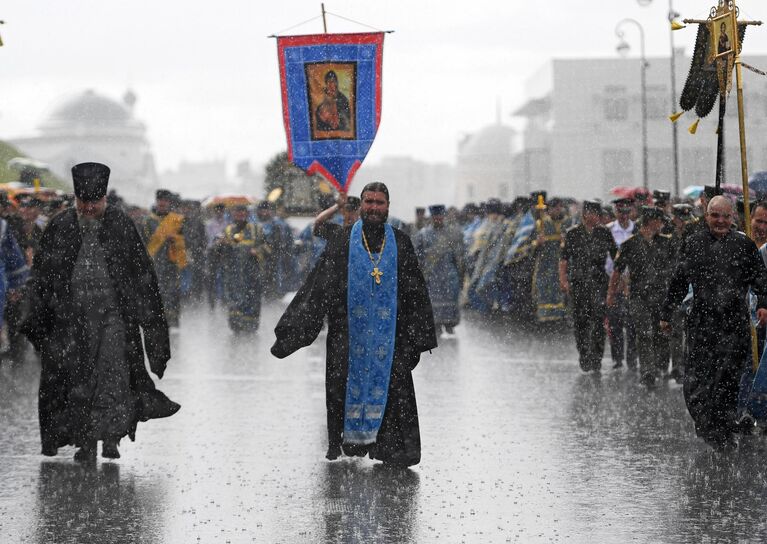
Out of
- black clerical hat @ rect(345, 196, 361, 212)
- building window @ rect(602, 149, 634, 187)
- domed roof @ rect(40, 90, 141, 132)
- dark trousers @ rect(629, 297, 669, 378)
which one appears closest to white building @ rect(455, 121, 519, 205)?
building window @ rect(602, 149, 634, 187)

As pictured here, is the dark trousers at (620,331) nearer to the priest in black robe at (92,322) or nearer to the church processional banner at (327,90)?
the church processional banner at (327,90)

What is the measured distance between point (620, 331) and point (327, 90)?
454cm

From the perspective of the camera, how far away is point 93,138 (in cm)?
12975

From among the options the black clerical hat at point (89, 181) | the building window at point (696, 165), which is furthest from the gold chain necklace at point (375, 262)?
the building window at point (696, 165)

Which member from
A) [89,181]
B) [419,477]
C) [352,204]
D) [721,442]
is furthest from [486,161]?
[419,477]

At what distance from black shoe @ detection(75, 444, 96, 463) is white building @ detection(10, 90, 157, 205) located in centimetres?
11739

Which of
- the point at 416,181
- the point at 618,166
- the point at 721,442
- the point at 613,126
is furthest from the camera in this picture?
the point at 416,181

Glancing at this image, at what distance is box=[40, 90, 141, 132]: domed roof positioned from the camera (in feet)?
429

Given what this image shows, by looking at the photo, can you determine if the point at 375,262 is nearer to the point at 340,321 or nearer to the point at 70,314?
the point at 340,321

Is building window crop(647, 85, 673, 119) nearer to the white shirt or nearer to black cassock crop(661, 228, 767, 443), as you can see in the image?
the white shirt

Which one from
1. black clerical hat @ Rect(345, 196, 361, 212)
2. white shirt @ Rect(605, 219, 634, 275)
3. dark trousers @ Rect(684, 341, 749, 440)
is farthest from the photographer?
white shirt @ Rect(605, 219, 634, 275)

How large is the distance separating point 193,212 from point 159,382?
10237 mm

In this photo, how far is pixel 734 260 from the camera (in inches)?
342

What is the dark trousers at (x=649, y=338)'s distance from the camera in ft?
38.6
